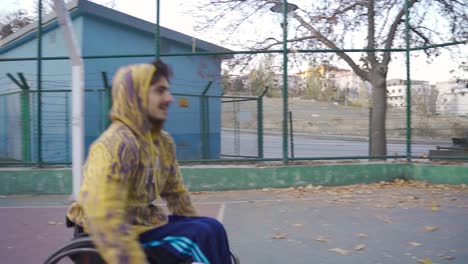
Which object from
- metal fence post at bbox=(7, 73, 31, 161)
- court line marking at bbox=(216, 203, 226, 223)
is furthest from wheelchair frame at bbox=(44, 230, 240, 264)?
metal fence post at bbox=(7, 73, 31, 161)

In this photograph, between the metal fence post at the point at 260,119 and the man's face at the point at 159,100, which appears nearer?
the man's face at the point at 159,100

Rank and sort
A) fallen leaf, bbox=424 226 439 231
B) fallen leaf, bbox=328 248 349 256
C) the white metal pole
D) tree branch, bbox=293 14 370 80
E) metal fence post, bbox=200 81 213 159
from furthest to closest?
metal fence post, bbox=200 81 213 159 → tree branch, bbox=293 14 370 80 → fallen leaf, bbox=424 226 439 231 → fallen leaf, bbox=328 248 349 256 → the white metal pole

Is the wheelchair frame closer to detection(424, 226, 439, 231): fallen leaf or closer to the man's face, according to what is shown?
the man's face

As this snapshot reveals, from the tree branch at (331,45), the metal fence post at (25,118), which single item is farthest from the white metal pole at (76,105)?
the tree branch at (331,45)

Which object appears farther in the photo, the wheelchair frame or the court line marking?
the court line marking

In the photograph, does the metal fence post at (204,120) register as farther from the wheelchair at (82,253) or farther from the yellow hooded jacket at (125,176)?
the wheelchair at (82,253)

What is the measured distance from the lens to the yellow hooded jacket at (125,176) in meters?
1.96

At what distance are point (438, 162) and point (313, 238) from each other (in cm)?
445

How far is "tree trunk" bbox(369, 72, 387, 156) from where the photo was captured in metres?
9.30

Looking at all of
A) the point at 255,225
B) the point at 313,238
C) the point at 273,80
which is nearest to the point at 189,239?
the point at 313,238

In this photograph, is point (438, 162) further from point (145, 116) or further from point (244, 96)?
point (145, 116)

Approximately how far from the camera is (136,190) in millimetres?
2213

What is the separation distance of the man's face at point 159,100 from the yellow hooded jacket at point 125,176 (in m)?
0.04

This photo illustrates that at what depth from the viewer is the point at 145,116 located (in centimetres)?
222
